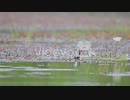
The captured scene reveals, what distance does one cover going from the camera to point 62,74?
5859mm

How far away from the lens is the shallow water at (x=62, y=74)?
5680mm

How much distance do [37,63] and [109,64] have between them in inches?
36.0

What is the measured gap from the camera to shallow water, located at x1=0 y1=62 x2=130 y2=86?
18.6ft

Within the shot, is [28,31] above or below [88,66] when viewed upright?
A: above

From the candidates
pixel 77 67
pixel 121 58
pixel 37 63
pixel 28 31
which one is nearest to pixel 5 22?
pixel 28 31

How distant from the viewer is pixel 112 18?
6.27 metres

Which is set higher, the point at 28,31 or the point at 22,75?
the point at 28,31

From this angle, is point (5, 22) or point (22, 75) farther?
point (5, 22)

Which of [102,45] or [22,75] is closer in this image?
[22,75]

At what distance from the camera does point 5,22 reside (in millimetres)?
6223

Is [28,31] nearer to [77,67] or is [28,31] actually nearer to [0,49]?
[0,49]

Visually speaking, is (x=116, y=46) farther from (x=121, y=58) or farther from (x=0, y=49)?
(x=0, y=49)

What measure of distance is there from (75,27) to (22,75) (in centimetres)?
101

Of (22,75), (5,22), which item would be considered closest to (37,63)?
(22,75)
